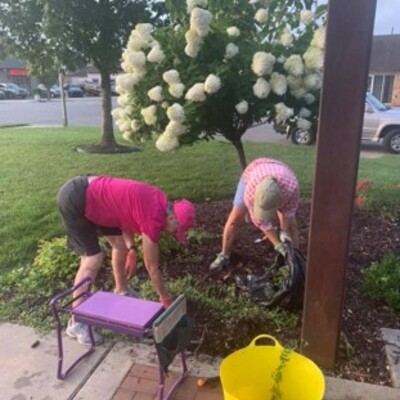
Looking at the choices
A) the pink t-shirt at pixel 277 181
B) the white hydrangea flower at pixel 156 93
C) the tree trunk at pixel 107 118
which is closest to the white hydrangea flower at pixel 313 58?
the pink t-shirt at pixel 277 181

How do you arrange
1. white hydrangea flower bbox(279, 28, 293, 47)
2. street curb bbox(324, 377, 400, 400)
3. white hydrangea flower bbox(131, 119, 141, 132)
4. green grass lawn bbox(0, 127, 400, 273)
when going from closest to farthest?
1. street curb bbox(324, 377, 400, 400)
2. white hydrangea flower bbox(279, 28, 293, 47)
3. white hydrangea flower bbox(131, 119, 141, 132)
4. green grass lawn bbox(0, 127, 400, 273)

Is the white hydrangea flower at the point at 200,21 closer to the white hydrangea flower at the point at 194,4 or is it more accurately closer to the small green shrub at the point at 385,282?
the white hydrangea flower at the point at 194,4

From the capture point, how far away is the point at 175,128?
3.72 m

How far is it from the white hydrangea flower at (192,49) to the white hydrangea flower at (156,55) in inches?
8.5

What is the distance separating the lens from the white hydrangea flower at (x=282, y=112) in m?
3.74

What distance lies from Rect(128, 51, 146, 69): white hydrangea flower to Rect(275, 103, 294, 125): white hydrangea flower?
1179mm

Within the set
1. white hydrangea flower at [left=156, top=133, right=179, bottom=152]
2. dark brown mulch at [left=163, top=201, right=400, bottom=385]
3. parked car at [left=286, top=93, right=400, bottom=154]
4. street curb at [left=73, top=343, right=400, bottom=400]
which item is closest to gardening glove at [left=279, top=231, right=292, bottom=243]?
dark brown mulch at [left=163, top=201, right=400, bottom=385]

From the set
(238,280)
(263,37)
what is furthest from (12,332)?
(263,37)

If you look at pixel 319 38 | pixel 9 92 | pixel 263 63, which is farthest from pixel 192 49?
pixel 9 92

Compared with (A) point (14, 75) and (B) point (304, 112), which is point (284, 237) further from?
Answer: (A) point (14, 75)

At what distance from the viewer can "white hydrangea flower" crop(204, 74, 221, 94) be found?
11.6ft

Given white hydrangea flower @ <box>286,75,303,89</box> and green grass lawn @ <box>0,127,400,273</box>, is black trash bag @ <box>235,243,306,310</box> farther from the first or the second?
green grass lawn @ <box>0,127,400,273</box>

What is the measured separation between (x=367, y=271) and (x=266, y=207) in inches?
47.2

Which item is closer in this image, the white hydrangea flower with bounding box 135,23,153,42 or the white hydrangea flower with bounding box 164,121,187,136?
the white hydrangea flower with bounding box 164,121,187,136
